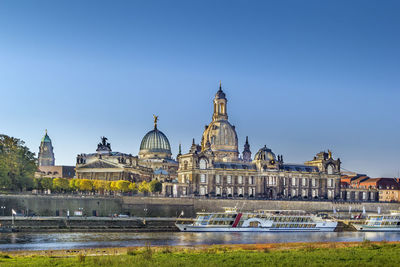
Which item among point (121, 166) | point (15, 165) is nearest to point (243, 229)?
point (15, 165)

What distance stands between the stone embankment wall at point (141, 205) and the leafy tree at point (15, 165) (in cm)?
383

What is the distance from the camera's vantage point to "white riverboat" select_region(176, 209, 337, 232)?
103 m

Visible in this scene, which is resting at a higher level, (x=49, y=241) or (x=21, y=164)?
(x=21, y=164)

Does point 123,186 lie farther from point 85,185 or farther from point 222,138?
point 222,138

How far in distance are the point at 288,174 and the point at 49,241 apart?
A: 318 feet

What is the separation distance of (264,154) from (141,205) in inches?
1662

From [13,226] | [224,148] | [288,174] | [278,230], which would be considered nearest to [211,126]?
[224,148]

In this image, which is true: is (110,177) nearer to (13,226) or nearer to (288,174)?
(288,174)

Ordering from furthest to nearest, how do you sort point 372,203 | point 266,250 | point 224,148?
point 224,148 → point 372,203 → point 266,250

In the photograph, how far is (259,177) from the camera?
16250cm

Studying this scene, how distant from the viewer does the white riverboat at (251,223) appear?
10328 cm

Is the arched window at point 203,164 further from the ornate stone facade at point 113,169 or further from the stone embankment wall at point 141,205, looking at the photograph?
the ornate stone facade at point 113,169

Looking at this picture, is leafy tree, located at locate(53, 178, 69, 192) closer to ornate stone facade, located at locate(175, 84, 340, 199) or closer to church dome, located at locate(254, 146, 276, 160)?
ornate stone facade, located at locate(175, 84, 340, 199)

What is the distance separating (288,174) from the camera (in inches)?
6491
